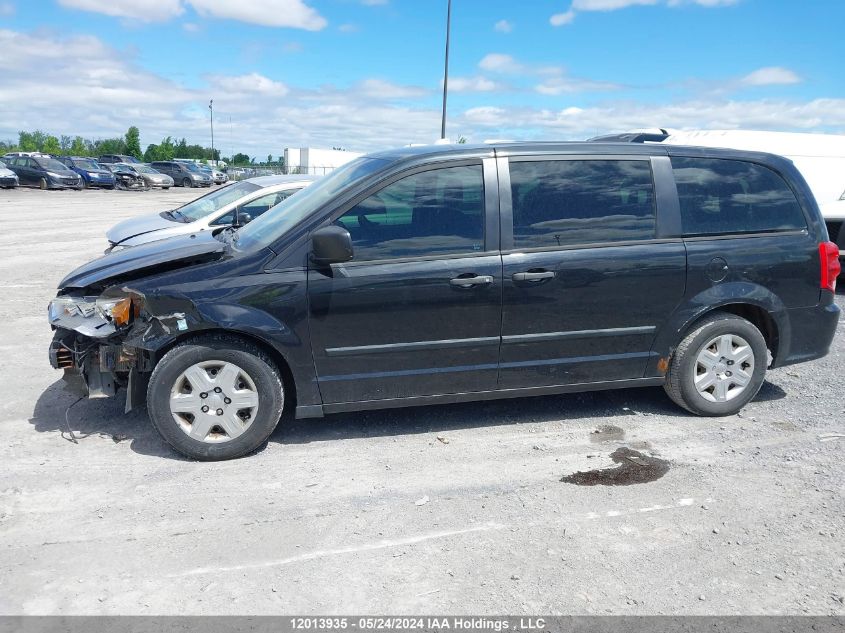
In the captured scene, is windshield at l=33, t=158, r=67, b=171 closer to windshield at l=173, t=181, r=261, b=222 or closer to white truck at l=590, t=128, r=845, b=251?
windshield at l=173, t=181, r=261, b=222

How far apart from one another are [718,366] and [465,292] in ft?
6.39

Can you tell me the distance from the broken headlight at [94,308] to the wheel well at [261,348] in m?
0.29

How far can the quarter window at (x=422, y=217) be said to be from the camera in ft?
14.5

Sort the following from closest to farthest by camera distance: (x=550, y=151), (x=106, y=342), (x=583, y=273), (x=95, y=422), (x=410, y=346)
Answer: (x=106, y=342) → (x=410, y=346) → (x=583, y=273) → (x=550, y=151) → (x=95, y=422)

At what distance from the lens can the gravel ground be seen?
3.06 metres

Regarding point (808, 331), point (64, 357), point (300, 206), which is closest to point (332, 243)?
point (300, 206)

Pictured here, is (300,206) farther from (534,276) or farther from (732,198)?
(732,198)

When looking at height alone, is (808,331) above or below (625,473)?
above

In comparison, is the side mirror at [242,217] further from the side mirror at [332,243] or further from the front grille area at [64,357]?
the side mirror at [332,243]

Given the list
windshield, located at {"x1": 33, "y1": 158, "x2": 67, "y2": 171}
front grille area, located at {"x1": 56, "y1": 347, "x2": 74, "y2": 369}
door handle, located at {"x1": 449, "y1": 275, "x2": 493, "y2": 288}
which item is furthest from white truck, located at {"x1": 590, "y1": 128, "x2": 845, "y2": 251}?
windshield, located at {"x1": 33, "y1": 158, "x2": 67, "y2": 171}

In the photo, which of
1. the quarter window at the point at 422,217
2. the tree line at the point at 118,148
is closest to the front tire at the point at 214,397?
the quarter window at the point at 422,217

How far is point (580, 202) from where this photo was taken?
4.73 m

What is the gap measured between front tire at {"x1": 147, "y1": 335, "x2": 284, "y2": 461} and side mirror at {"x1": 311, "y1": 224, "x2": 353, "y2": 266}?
714mm

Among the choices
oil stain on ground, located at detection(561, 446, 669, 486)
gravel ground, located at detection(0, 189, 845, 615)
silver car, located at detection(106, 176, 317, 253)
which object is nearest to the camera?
gravel ground, located at detection(0, 189, 845, 615)
